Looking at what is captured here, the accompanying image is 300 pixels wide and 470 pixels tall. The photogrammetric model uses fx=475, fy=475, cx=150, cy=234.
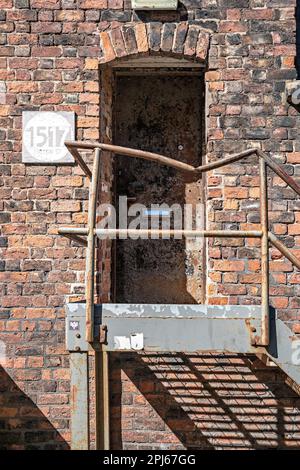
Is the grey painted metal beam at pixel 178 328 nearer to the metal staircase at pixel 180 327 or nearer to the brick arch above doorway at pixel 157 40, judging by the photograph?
the metal staircase at pixel 180 327

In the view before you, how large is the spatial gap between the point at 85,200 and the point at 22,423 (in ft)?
5.61

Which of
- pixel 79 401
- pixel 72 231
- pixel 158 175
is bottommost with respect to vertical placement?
pixel 79 401

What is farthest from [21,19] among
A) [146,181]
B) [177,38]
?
[146,181]

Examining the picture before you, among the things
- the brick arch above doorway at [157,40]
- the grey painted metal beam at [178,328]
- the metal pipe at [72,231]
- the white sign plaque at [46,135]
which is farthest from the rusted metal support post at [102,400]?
the brick arch above doorway at [157,40]

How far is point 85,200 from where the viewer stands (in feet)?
11.5

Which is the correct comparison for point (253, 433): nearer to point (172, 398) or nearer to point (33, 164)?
point (172, 398)

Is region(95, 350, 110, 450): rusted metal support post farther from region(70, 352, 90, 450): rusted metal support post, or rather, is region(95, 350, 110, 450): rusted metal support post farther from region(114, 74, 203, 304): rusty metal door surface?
region(114, 74, 203, 304): rusty metal door surface

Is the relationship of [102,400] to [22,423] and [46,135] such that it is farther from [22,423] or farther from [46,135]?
[46,135]

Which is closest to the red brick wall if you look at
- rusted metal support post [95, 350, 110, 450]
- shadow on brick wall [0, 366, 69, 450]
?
shadow on brick wall [0, 366, 69, 450]

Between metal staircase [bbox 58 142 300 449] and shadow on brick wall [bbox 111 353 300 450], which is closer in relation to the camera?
metal staircase [bbox 58 142 300 449]

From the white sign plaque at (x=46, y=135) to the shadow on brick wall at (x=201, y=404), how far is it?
161cm

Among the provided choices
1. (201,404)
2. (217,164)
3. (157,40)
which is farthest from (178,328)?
(157,40)

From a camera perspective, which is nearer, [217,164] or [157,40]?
[217,164]

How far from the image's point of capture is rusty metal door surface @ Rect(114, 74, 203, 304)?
3844mm
